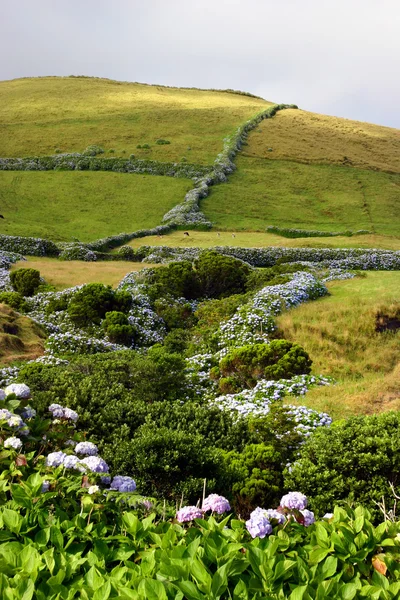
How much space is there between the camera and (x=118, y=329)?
19422mm

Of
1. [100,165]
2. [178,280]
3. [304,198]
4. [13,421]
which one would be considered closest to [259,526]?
[13,421]

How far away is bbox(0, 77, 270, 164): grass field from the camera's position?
237ft

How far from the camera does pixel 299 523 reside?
453cm

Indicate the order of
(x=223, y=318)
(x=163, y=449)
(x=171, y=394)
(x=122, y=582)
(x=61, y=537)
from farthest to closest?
(x=223, y=318), (x=171, y=394), (x=163, y=449), (x=61, y=537), (x=122, y=582)

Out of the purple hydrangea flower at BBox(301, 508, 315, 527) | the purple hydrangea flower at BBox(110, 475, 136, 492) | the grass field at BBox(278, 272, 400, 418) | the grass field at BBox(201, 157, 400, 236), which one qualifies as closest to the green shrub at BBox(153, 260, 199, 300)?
the grass field at BBox(278, 272, 400, 418)

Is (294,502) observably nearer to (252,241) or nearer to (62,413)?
(62,413)

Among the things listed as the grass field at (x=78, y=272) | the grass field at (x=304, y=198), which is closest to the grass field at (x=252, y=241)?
the grass field at (x=304, y=198)

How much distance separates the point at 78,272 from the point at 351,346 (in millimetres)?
18205

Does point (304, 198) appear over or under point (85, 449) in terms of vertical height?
over

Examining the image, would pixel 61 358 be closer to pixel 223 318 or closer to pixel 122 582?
pixel 223 318

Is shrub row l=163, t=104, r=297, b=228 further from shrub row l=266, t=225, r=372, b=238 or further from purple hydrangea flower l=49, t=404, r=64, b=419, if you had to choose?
purple hydrangea flower l=49, t=404, r=64, b=419

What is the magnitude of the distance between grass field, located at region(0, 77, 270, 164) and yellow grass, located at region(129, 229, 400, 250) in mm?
26436

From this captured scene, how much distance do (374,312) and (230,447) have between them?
1017 centimetres

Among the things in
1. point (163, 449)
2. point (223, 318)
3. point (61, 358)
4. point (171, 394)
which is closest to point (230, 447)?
point (163, 449)
